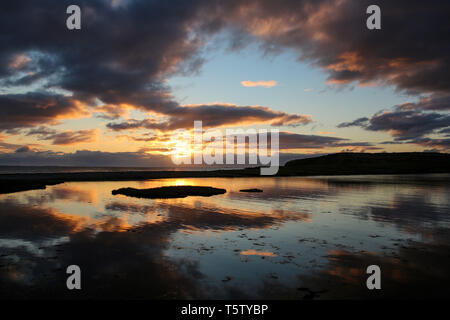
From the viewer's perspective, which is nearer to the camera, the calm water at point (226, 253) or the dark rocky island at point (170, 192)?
the calm water at point (226, 253)

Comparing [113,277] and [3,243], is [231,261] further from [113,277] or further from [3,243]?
[3,243]

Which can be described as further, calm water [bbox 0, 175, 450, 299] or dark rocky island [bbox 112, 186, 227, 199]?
dark rocky island [bbox 112, 186, 227, 199]

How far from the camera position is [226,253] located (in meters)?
16.6

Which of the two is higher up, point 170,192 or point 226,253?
point 170,192

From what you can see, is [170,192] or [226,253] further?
[170,192]

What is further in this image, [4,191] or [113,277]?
[4,191]

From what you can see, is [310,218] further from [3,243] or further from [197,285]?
[3,243]

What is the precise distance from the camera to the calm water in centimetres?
1173

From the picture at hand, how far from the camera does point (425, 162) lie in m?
185

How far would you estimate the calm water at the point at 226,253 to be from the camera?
38.5 feet
